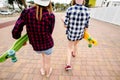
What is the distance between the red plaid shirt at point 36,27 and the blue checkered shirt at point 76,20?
670mm

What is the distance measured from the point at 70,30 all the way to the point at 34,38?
3.02 feet

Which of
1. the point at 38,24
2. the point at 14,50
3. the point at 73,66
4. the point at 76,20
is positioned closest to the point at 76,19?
the point at 76,20

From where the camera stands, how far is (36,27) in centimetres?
223

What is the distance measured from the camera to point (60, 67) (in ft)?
11.1

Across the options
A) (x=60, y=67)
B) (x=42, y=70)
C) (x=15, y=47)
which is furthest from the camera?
(x=60, y=67)

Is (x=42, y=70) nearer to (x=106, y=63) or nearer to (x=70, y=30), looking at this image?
(x=70, y=30)

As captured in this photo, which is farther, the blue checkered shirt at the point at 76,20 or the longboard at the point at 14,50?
the blue checkered shirt at the point at 76,20

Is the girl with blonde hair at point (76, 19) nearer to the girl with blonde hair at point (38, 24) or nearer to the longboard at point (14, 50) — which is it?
the girl with blonde hair at point (38, 24)

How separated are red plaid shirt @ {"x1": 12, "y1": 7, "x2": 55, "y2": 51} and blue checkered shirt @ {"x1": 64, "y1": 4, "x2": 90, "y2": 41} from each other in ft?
2.20

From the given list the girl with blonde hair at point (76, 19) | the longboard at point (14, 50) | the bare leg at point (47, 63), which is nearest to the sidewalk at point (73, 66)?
the bare leg at point (47, 63)

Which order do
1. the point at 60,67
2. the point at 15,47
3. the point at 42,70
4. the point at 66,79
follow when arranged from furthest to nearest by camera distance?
the point at 60,67 → the point at 42,70 → the point at 66,79 → the point at 15,47

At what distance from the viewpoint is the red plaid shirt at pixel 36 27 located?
2142 millimetres

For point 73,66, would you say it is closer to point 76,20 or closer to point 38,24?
point 76,20

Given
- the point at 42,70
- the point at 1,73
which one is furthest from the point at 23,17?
the point at 1,73
